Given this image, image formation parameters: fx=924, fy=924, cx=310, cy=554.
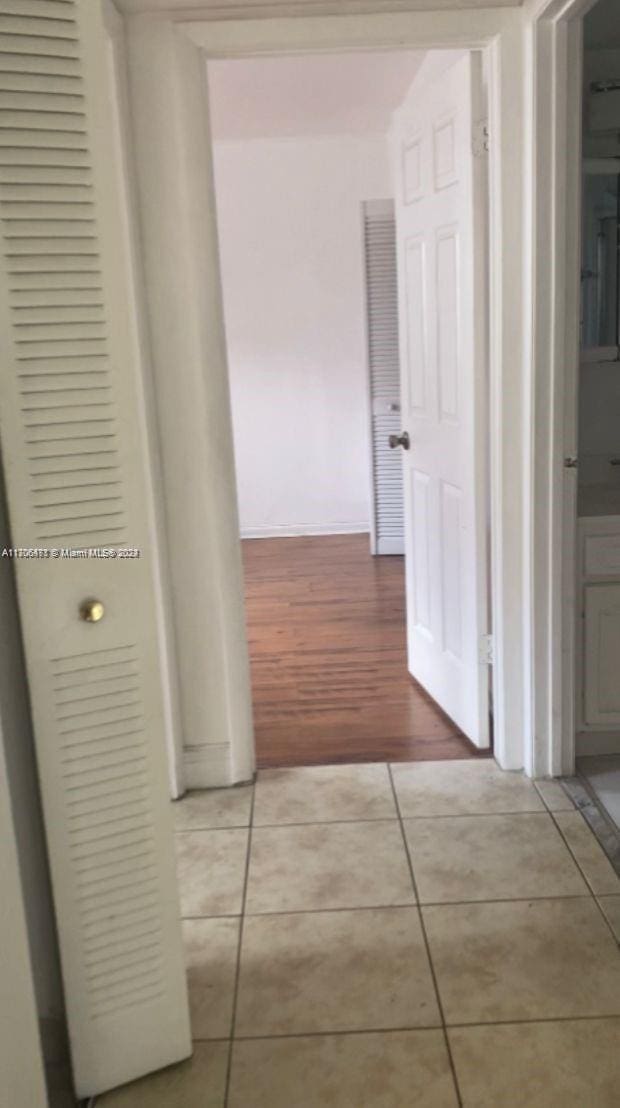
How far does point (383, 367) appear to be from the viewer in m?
5.60

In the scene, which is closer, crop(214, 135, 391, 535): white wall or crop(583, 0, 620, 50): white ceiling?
crop(583, 0, 620, 50): white ceiling

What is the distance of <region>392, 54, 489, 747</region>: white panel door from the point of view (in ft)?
9.08

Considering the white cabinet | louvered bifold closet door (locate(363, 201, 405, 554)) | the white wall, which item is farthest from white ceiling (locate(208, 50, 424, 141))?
the white cabinet

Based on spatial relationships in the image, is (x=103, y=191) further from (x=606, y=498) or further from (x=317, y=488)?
(x=317, y=488)

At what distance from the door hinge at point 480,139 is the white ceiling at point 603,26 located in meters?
0.67

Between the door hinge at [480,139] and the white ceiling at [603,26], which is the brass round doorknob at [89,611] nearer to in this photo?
the door hinge at [480,139]

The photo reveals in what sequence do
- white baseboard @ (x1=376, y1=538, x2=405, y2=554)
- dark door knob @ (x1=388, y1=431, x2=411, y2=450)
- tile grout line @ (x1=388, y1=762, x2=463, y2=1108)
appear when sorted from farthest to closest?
white baseboard @ (x1=376, y1=538, x2=405, y2=554)
dark door knob @ (x1=388, y1=431, x2=411, y2=450)
tile grout line @ (x1=388, y1=762, x2=463, y2=1108)

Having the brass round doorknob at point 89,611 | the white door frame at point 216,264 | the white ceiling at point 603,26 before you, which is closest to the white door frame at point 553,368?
the white door frame at point 216,264

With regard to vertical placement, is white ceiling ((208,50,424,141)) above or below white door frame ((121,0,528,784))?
above

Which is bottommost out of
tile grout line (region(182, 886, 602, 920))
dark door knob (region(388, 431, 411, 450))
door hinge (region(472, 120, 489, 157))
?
tile grout line (region(182, 886, 602, 920))

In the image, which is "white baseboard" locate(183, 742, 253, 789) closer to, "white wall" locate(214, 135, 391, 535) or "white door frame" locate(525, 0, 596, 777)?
"white door frame" locate(525, 0, 596, 777)

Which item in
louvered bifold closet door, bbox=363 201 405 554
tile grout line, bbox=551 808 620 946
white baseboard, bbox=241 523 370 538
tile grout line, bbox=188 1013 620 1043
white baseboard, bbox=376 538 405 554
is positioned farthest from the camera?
white baseboard, bbox=241 523 370 538

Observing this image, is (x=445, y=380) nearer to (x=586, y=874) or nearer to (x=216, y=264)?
(x=216, y=264)

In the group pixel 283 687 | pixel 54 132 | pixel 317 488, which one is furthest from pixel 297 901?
pixel 317 488
